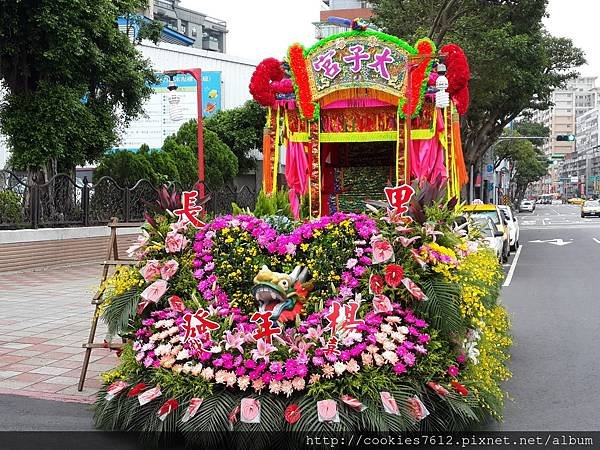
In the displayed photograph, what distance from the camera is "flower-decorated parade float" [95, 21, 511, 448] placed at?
14.9 ft

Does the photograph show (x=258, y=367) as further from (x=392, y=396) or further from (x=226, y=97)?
(x=226, y=97)

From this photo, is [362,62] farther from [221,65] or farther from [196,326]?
[221,65]

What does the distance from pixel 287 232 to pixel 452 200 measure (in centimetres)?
139

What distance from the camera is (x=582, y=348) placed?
8047 millimetres

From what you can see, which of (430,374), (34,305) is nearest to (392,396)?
(430,374)

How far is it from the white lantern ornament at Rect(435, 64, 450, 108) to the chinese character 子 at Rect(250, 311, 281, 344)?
564cm

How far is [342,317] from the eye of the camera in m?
4.77

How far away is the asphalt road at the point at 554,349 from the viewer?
18.2ft

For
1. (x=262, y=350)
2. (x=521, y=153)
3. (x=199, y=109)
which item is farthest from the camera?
(x=521, y=153)

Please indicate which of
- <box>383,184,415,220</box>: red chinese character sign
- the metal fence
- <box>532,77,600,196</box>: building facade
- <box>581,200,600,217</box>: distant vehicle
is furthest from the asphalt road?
<box>532,77,600,196</box>: building facade

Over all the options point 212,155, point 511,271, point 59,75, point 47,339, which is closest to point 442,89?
point 47,339

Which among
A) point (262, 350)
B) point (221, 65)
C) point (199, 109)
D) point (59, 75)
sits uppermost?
point (221, 65)

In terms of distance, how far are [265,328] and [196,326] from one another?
519 mm

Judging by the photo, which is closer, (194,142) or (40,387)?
(40,387)
